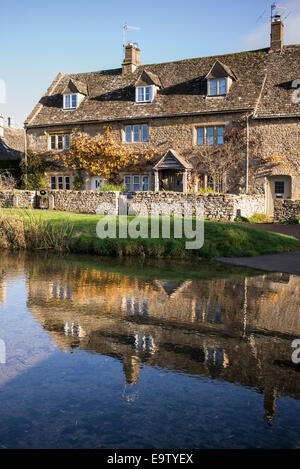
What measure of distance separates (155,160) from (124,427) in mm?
25400

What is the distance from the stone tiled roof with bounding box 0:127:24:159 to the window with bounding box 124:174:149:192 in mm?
16614

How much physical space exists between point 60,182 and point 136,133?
21.0ft

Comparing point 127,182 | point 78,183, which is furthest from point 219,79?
point 78,183

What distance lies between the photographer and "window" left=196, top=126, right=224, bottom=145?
1066 inches

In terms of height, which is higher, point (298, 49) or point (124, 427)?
point (298, 49)

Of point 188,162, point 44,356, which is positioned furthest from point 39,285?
point 188,162

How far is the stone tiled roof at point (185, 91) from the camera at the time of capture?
2651 centimetres

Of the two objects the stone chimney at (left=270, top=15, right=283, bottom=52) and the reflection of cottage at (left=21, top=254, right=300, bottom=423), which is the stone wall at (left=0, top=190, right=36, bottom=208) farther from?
the stone chimney at (left=270, top=15, right=283, bottom=52)

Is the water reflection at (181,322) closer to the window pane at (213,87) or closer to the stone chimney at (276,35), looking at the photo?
the window pane at (213,87)

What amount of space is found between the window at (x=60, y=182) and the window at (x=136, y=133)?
5.05 m

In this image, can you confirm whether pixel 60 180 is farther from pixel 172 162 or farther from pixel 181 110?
pixel 181 110

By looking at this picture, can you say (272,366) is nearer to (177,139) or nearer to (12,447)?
(12,447)

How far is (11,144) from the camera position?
43719 mm

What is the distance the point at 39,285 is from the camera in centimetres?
985
